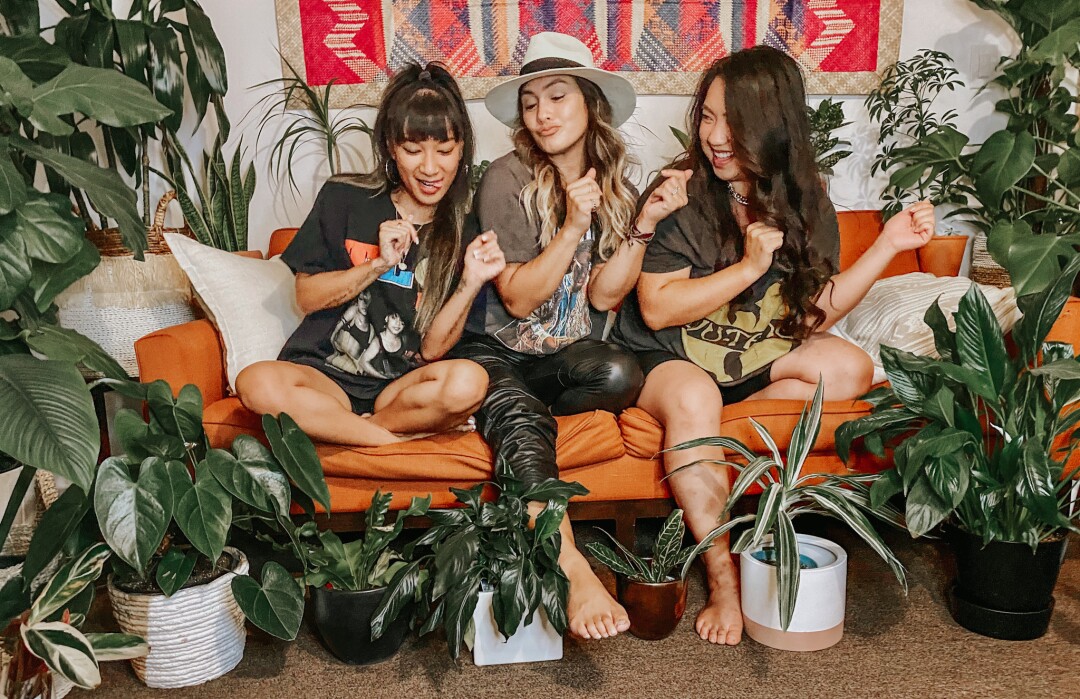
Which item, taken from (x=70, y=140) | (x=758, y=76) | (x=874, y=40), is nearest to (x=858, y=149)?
(x=874, y=40)

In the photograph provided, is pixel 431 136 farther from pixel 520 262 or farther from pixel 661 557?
pixel 661 557

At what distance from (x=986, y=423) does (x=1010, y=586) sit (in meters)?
0.32

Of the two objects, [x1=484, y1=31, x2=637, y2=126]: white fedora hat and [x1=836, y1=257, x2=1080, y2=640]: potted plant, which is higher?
[x1=484, y1=31, x2=637, y2=126]: white fedora hat

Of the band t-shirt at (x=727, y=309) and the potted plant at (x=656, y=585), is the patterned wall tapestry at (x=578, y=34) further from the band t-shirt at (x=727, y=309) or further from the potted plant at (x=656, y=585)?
the potted plant at (x=656, y=585)

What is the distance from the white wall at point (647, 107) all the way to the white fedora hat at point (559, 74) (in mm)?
685

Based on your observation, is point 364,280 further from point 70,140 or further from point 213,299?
point 70,140

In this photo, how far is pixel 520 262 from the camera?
1.87 meters

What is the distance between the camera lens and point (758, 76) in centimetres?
182

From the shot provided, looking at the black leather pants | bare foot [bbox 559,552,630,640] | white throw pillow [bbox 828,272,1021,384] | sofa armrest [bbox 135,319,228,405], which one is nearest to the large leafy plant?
sofa armrest [bbox 135,319,228,405]

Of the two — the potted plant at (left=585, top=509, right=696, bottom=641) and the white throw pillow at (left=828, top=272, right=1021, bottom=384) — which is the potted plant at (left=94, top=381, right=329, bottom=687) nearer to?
the potted plant at (left=585, top=509, right=696, bottom=641)

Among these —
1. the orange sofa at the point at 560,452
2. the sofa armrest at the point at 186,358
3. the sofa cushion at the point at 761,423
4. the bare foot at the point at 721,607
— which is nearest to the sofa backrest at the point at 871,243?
the sofa armrest at the point at 186,358

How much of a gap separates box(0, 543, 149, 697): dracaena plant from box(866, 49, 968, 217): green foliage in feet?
7.49

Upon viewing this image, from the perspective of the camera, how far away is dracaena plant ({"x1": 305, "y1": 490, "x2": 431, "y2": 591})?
155 centimetres

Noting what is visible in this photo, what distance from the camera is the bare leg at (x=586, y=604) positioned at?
1550 mm
